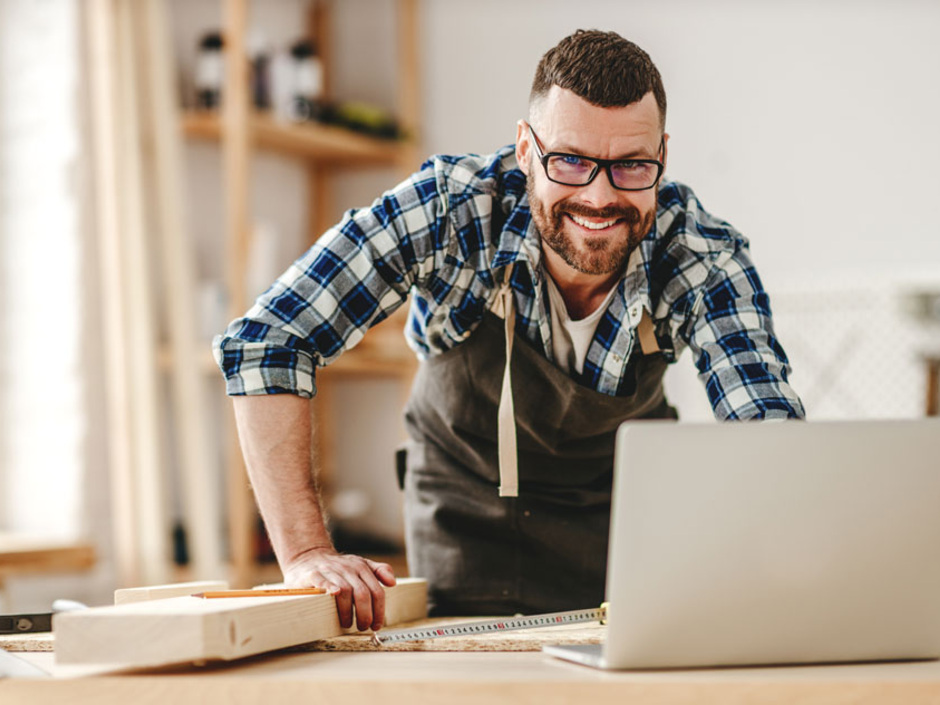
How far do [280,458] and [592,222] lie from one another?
49cm

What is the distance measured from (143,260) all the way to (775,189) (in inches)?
67.4

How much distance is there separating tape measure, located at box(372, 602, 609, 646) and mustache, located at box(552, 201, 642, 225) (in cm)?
48

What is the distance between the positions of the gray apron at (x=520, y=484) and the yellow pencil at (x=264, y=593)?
43 cm

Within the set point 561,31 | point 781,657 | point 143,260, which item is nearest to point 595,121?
point 781,657

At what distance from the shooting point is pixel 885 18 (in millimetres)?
2914

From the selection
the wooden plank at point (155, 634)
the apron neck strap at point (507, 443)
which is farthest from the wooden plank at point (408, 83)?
the wooden plank at point (155, 634)

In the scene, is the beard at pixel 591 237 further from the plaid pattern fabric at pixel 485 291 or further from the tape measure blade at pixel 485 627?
the tape measure blade at pixel 485 627

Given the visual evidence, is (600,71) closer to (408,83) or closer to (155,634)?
(155,634)

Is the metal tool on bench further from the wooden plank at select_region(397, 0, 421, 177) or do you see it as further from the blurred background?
the wooden plank at select_region(397, 0, 421, 177)

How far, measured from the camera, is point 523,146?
1486 millimetres

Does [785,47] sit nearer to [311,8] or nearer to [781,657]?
[311,8]

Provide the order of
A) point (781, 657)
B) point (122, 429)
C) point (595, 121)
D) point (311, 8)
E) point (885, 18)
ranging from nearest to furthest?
point (781, 657), point (595, 121), point (122, 429), point (885, 18), point (311, 8)

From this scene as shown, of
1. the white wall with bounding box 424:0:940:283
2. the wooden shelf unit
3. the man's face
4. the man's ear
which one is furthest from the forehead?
the white wall with bounding box 424:0:940:283

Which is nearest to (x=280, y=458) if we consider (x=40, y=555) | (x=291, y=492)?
(x=291, y=492)
